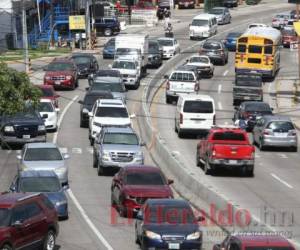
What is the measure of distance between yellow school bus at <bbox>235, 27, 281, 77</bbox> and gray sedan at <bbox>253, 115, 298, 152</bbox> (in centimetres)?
2289

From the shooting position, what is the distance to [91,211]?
1262 inches

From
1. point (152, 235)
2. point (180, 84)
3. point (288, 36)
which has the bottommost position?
point (288, 36)

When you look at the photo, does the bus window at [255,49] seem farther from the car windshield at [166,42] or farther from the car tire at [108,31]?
the car tire at [108,31]

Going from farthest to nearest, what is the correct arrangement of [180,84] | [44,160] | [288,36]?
[288,36] → [180,84] → [44,160]

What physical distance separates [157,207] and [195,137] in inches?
929

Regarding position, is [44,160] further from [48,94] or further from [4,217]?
[48,94]

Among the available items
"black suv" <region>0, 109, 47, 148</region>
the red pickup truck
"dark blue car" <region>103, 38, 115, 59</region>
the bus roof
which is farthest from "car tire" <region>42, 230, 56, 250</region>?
"dark blue car" <region>103, 38, 115, 59</region>

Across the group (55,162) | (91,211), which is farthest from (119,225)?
(55,162)

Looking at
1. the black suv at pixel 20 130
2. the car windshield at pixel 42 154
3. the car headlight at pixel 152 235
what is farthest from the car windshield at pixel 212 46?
the car headlight at pixel 152 235

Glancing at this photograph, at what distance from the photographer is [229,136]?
128ft

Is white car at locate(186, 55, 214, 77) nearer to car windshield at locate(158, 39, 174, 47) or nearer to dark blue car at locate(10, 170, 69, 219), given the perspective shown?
car windshield at locate(158, 39, 174, 47)

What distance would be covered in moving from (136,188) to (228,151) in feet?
27.4

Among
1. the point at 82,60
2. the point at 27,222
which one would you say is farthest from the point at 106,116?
the point at 82,60

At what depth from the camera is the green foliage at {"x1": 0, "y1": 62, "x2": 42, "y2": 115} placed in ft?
114
